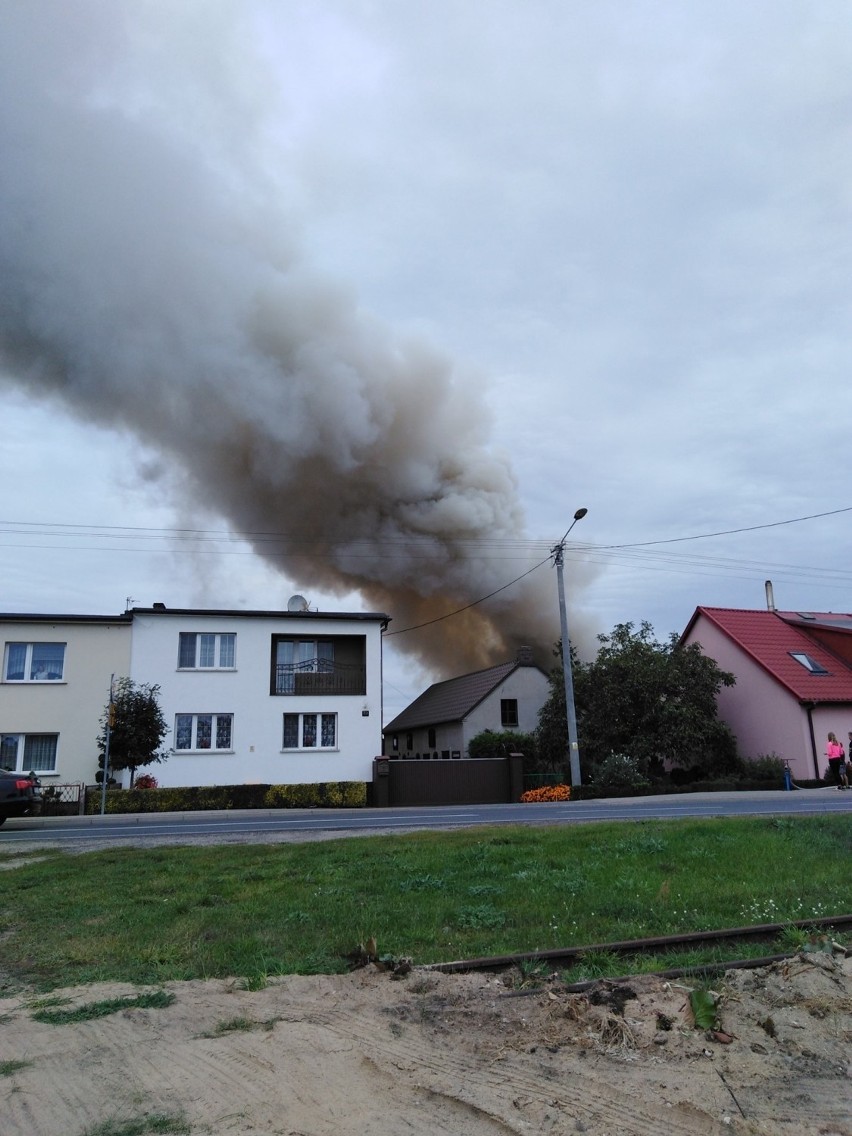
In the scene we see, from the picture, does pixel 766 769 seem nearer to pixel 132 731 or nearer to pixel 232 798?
pixel 232 798

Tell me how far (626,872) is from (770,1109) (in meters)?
5.04

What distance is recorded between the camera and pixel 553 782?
28562 mm

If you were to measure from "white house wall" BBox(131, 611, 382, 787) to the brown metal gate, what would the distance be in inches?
59.0

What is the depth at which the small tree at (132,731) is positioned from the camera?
23750 millimetres

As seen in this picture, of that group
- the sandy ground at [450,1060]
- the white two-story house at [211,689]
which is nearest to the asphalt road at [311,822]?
the white two-story house at [211,689]

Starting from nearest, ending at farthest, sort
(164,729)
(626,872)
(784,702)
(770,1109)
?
1. (770,1109)
2. (626,872)
3. (164,729)
4. (784,702)

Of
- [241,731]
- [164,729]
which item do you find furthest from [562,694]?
[164,729]

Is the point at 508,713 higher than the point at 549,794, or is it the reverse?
the point at 508,713

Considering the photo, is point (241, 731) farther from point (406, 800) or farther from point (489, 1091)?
point (489, 1091)

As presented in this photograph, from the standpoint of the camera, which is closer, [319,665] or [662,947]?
[662,947]

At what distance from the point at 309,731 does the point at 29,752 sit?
8.39 meters

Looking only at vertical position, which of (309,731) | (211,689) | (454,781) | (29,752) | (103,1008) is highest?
(211,689)

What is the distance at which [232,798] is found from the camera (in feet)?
78.7

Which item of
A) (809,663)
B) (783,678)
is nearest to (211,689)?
(783,678)
